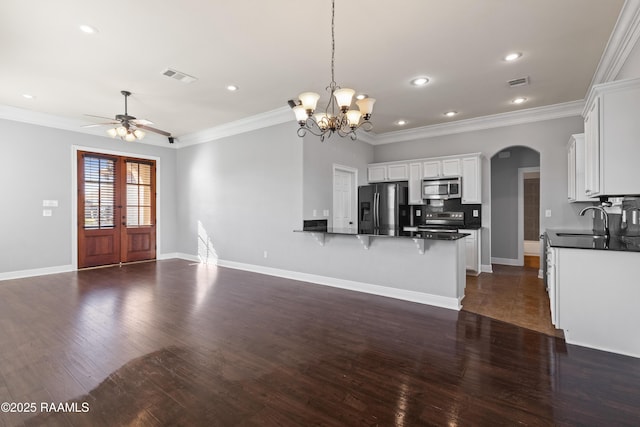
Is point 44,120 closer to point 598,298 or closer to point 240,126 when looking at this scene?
point 240,126

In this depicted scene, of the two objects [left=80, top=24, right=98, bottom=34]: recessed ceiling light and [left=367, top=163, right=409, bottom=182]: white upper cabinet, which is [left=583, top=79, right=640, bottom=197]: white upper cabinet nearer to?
[left=367, top=163, right=409, bottom=182]: white upper cabinet

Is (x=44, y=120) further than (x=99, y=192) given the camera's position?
No

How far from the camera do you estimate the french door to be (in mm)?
6316

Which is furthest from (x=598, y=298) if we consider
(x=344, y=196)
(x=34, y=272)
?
(x=34, y=272)

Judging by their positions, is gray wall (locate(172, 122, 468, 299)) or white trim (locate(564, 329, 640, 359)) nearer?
white trim (locate(564, 329, 640, 359))

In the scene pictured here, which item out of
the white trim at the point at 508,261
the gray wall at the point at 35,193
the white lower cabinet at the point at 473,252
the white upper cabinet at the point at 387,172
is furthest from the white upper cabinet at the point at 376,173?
the gray wall at the point at 35,193

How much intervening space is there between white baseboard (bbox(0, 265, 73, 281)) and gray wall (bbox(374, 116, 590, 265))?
7.95m

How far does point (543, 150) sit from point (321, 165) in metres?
3.89

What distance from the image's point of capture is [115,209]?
6758mm

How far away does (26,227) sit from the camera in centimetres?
555

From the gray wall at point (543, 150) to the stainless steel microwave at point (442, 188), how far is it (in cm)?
49

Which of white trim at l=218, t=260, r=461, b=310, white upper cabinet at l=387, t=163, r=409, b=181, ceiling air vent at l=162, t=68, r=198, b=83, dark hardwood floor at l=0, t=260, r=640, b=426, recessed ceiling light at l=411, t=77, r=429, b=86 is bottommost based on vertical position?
dark hardwood floor at l=0, t=260, r=640, b=426

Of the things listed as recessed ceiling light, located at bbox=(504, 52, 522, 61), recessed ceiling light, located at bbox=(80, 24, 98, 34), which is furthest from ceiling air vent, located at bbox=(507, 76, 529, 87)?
recessed ceiling light, located at bbox=(80, 24, 98, 34)

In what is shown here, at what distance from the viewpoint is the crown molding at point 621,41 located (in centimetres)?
261
